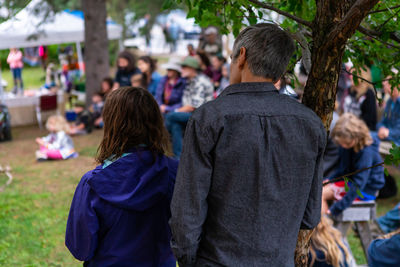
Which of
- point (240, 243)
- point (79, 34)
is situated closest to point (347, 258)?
point (240, 243)

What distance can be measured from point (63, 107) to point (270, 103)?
1037cm

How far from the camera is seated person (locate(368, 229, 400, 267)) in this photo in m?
2.75

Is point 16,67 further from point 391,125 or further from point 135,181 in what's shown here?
point 135,181

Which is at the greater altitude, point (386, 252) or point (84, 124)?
point (386, 252)

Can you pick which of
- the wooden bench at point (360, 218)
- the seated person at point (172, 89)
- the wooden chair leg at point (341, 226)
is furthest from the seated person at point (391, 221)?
the seated person at point (172, 89)

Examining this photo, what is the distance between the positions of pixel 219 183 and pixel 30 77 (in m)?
20.3

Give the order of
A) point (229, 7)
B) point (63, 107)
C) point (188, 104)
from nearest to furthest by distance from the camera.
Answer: point (229, 7) → point (188, 104) → point (63, 107)

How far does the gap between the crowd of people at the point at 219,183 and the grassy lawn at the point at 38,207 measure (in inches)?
87.3

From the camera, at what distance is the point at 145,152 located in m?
2.10

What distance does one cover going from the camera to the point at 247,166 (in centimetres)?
154

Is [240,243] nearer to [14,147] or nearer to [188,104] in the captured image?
[188,104]

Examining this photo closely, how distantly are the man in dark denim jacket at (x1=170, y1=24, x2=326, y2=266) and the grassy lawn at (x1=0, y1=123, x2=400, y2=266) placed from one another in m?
2.90

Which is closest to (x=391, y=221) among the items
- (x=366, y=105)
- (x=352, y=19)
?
(x=352, y=19)

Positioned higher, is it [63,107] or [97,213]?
[97,213]
